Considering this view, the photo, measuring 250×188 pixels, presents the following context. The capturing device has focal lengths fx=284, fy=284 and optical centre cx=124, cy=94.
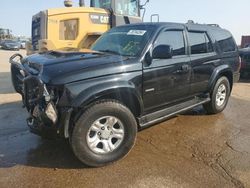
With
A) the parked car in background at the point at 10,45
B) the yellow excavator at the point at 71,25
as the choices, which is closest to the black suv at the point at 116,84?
the yellow excavator at the point at 71,25

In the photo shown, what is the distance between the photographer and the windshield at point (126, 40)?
177 inches

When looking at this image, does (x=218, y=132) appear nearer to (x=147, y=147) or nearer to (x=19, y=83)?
(x=147, y=147)

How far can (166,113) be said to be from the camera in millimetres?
4820

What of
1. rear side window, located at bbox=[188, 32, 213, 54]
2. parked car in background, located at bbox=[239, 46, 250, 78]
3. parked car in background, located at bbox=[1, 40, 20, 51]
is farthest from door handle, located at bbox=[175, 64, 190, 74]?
parked car in background, located at bbox=[1, 40, 20, 51]

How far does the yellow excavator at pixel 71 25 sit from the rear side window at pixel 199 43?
4123 mm

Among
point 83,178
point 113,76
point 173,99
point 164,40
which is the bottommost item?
point 83,178

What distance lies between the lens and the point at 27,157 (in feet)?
13.5

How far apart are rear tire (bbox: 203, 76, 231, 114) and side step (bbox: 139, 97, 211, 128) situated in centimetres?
25

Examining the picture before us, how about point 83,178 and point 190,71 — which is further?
point 190,71

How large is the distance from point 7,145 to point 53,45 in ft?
15.2

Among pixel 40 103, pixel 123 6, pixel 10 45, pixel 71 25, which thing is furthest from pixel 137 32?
pixel 10 45

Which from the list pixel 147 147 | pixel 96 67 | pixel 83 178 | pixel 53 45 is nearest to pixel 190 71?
pixel 147 147

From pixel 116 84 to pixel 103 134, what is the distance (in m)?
0.71

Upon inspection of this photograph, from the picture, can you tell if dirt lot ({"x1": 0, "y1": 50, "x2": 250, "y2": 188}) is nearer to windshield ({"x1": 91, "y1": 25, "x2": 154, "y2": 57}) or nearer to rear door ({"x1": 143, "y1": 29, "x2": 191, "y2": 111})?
rear door ({"x1": 143, "y1": 29, "x2": 191, "y2": 111})
